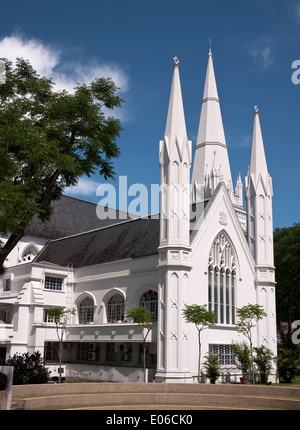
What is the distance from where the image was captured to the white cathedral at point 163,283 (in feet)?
106

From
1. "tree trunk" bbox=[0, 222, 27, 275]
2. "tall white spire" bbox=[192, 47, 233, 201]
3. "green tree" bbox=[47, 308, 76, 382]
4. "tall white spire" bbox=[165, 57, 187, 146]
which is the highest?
"tall white spire" bbox=[192, 47, 233, 201]

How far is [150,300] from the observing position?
35188mm

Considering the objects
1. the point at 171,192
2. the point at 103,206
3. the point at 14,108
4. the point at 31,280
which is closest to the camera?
the point at 14,108

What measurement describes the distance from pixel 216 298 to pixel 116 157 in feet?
45.0

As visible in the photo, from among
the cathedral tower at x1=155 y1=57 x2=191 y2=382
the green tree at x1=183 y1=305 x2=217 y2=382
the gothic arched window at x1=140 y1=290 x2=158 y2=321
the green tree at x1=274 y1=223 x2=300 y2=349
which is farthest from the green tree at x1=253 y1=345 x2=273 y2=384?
the green tree at x1=274 y1=223 x2=300 y2=349

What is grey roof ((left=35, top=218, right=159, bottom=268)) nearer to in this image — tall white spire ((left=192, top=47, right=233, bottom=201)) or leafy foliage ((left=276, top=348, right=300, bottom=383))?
leafy foliage ((left=276, top=348, right=300, bottom=383))

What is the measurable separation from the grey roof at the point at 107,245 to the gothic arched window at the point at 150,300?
2924 mm

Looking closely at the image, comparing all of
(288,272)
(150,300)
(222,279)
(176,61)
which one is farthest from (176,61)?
(288,272)

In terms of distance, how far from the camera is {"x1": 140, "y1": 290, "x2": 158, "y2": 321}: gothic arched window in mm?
34694

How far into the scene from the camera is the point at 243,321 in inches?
1419

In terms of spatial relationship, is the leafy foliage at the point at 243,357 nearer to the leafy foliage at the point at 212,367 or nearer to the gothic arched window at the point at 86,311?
the leafy foliage at the point at 212,367

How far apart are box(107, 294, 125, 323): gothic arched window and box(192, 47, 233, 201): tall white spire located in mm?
43762
